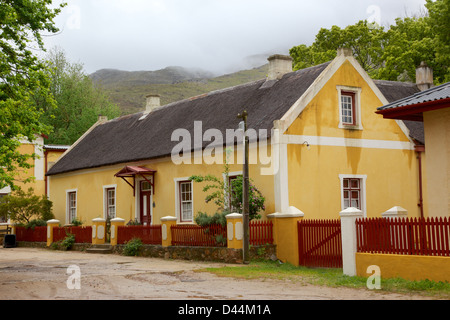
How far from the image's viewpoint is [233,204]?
1903 centimetres

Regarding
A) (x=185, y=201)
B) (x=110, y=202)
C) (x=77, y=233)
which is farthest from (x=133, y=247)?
(x=110, y=202)

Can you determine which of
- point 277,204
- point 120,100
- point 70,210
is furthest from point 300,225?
point 120,100

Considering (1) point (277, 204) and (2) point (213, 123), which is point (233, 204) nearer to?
(1) point (277, 204)

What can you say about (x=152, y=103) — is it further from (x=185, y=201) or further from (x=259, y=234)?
(x=259, y=234)

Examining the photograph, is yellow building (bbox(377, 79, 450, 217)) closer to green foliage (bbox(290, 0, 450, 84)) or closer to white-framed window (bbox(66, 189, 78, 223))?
green foliage (bbox(290, 0, 450, 84))

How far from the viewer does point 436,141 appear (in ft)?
45.2

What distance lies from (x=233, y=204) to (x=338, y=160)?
4193mm

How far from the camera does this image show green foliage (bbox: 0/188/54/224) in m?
29.2

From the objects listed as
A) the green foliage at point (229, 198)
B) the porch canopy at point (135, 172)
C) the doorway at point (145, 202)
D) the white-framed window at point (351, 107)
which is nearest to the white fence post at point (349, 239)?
the green foliage at point (229, 198)

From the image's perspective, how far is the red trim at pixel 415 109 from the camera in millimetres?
13234

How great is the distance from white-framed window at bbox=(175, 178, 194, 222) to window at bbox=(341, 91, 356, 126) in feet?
21.1

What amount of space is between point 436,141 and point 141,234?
39.5 ft

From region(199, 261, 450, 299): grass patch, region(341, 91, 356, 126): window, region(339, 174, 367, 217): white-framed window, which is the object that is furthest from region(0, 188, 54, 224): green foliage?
region(341, 91, 356, 126): window

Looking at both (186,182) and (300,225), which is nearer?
(300,225)
